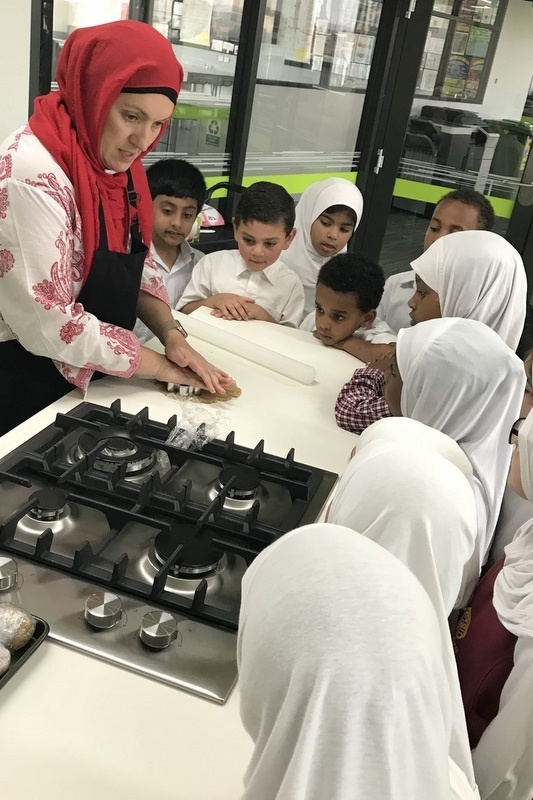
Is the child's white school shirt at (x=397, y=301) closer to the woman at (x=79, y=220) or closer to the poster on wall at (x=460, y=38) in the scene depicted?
the woman at (x=79, y=220)

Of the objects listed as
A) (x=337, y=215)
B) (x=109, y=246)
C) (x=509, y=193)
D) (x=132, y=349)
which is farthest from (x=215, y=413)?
(x=509, y=193)

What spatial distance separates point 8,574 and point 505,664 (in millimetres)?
580

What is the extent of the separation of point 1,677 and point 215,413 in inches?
26.0

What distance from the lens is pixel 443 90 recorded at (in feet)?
12.1

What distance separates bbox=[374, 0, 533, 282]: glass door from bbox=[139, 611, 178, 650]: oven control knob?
139 inches

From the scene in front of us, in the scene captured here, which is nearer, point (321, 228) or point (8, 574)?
point (8, 574)

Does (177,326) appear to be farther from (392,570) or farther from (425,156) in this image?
(425,156)

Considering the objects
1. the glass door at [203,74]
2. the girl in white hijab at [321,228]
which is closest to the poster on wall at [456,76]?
the glass door at [203,74]

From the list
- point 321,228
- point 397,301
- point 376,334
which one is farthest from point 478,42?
point 376,334

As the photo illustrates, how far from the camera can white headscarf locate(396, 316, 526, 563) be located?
105 cm

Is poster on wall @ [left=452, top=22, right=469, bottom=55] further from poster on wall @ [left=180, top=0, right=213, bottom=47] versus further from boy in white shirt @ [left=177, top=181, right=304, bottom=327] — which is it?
boy in white shirt @ [left=177, top=181, right=304, bottom=327]

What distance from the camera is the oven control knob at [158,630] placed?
0.66m

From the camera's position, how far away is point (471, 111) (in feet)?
12.3

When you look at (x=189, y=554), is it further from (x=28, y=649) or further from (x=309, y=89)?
(x=309, y=89)
